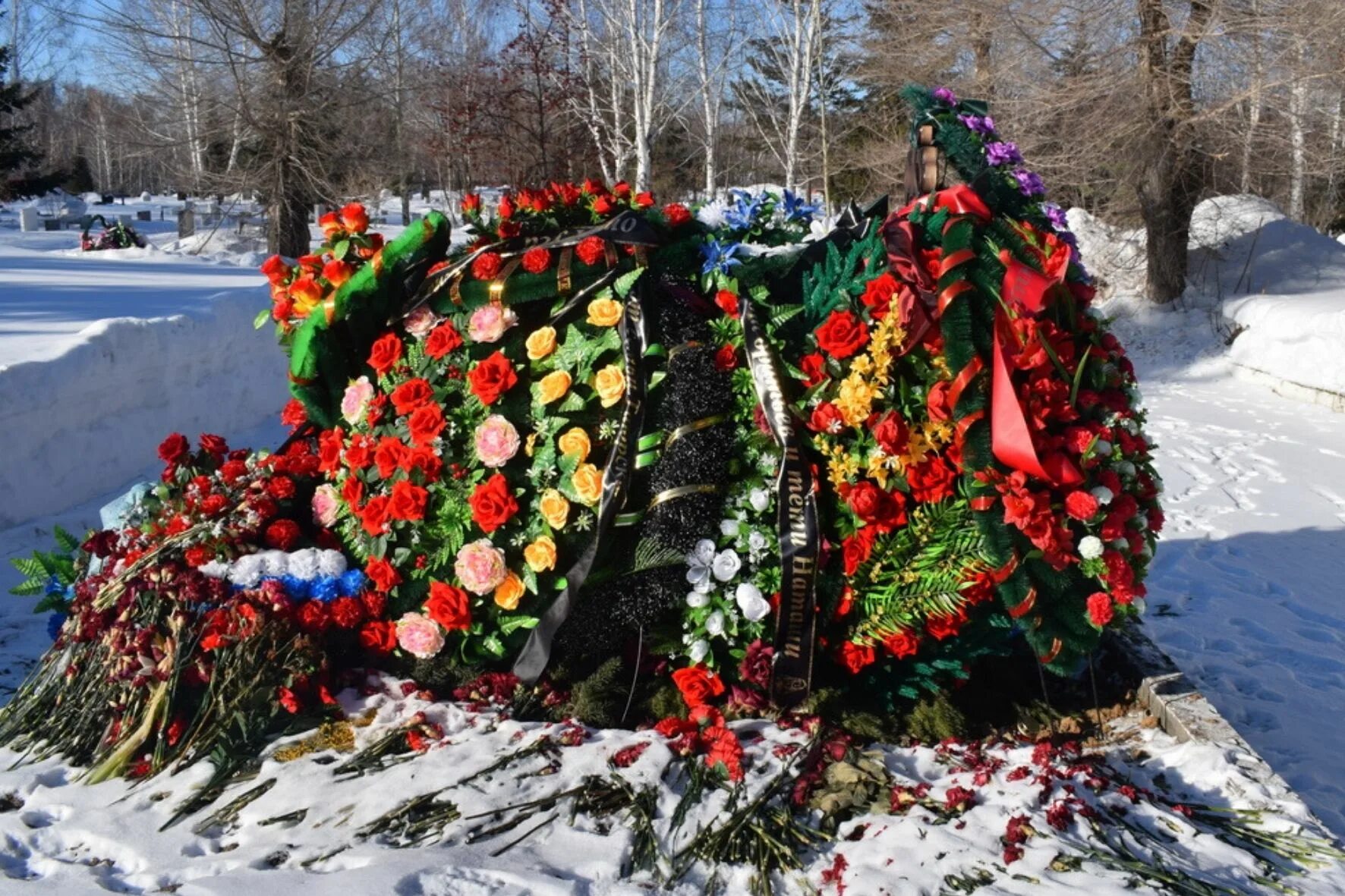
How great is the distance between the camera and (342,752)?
122 inches

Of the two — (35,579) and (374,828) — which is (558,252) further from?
(35,579)

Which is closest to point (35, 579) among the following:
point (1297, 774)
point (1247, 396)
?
point (1297, 774)

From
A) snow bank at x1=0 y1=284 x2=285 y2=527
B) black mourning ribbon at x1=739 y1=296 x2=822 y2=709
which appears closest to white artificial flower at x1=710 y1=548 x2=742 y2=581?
black mourning ribbon at x1=739 y1=296 x2=822 y2=709

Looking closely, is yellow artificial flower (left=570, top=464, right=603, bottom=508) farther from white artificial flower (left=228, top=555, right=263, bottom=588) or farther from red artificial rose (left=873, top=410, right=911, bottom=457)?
white artificial flower (left=228, top=555, right=263, bottom=588)

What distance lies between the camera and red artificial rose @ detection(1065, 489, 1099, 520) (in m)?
3.11

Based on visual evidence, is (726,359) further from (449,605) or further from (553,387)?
(449,605)

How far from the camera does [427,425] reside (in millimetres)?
3389

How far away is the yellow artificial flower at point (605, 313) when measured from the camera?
3414mm

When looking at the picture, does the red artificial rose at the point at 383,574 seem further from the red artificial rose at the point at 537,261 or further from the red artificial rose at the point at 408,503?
the red artificial rose at the point at 537,261

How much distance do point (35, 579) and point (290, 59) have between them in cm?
1328

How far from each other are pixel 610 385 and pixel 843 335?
72cm

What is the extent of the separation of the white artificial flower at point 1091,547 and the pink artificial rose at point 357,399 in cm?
224

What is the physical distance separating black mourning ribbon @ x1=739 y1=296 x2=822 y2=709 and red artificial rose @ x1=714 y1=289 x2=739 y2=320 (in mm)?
228

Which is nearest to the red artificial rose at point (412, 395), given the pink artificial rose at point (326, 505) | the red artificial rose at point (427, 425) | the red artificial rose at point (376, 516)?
the red artificial rose at point (427, 425)
